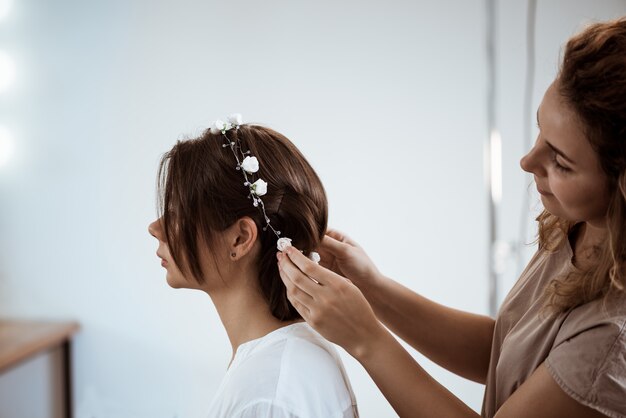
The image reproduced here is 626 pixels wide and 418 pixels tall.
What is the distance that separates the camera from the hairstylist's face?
0.94 meters

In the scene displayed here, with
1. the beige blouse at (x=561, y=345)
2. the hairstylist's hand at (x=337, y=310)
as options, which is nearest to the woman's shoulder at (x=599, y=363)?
the beige blouse at (x=561, y=345)

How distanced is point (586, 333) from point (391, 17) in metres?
1.87

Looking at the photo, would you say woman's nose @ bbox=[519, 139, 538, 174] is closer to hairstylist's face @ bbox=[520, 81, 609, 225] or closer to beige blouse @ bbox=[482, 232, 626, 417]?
hairstylist's face @ bbox=[520, 81, 609, 225]

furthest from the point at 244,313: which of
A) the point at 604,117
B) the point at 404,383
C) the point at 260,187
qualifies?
the point at 604,117

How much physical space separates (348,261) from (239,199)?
0.29 m

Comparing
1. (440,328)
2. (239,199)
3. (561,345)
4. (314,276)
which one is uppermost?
(239,199)

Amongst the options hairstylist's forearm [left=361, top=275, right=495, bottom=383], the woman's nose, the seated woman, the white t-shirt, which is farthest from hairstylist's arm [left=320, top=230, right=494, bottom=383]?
the woman's nose

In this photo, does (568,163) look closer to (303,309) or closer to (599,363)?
(599,363)

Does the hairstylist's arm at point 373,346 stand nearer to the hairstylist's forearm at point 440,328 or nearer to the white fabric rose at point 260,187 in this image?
the white fabric rose at point 260,187

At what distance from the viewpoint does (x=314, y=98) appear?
2.59 m

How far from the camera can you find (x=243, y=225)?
1.25 m

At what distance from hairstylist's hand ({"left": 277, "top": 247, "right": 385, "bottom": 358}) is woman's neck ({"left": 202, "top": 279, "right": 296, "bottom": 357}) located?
6.7 inches

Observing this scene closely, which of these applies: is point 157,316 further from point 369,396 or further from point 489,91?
point 489,91

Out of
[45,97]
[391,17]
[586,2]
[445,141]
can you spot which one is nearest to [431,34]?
[391,17]
